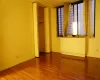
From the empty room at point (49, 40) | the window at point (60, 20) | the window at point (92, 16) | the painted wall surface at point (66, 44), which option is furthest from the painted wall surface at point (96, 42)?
the window at point (60, 20)

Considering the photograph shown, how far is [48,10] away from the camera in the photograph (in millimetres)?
6691

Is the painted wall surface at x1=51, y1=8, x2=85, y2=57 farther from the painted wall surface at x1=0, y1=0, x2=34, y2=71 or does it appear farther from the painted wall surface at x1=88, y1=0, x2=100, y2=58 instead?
the painted wall surface at x1=0, y1=0, x2=34, y2=71

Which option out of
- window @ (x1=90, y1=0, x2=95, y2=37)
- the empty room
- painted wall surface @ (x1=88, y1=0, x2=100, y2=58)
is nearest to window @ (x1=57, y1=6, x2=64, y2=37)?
the empty room

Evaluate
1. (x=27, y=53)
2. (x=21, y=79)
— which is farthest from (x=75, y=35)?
(x=21, y=79)

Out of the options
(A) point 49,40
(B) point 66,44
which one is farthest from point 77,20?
(A) point 49,40

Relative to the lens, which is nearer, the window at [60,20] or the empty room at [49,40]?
the empty room at [49,40]

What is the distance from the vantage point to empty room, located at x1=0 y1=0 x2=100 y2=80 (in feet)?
12.6

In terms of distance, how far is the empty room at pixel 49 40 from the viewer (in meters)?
3.85

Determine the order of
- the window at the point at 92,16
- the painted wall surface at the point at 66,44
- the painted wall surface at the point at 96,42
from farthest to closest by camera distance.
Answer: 1. the painted wall surface at the point at 66,44
2. the window at the point at 92,16
3. the painted wall surface at the point at 96,42

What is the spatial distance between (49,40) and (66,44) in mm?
1230

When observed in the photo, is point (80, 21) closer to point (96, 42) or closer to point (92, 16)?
point (92, 16)

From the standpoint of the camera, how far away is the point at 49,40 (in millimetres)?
6863

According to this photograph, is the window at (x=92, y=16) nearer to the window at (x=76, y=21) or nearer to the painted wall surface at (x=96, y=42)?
the painted wall surface at (x=96, y=42)

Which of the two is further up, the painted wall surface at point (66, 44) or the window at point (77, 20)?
the window at point (77, 20)
